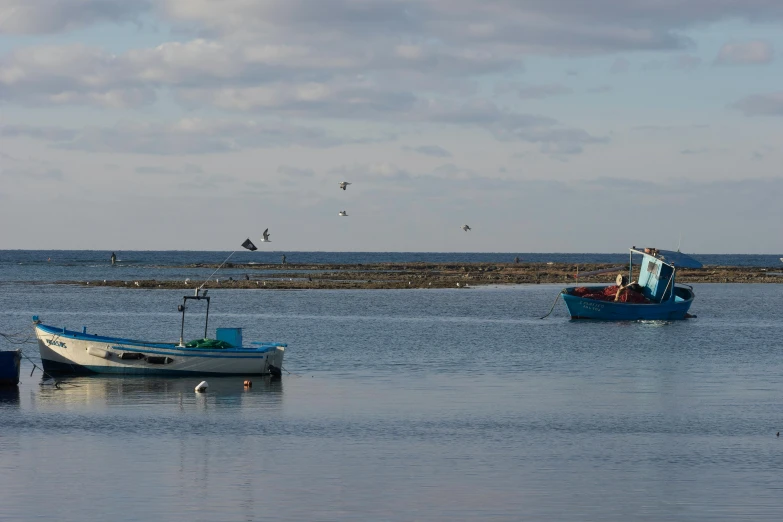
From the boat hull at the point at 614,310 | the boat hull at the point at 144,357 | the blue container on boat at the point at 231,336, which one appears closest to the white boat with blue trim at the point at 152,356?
the boat hull at the point at 144,357

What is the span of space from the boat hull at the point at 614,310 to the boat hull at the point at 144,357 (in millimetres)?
28208

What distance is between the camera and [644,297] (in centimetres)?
6253

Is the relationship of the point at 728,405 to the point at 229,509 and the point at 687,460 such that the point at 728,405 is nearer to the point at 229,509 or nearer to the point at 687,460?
the point at 687,460

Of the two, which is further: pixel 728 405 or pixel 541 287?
pixel 541 287

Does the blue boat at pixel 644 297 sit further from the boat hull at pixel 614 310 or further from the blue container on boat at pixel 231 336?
the blue container on boat at pixel 231 336

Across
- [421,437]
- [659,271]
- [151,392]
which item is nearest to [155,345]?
[151,392]

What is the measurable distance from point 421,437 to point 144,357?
13.5m

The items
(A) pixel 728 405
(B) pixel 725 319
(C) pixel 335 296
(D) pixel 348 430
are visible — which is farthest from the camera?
(C) pixel 335 296

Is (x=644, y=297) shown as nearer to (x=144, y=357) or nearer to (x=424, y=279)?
(x=144, y=357)

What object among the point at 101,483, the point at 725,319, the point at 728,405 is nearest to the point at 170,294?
the point at 725,319

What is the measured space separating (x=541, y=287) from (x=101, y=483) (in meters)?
84.8

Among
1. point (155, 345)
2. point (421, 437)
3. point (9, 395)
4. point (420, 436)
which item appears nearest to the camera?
point (421, 437)

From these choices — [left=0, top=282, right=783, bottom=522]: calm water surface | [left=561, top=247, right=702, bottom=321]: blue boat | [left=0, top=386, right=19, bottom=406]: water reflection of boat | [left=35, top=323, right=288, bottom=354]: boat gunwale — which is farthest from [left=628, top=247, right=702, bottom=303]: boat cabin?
[left=0, top=386, right=19, bottom=406]: water reflection of boat

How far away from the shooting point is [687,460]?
22.6m
